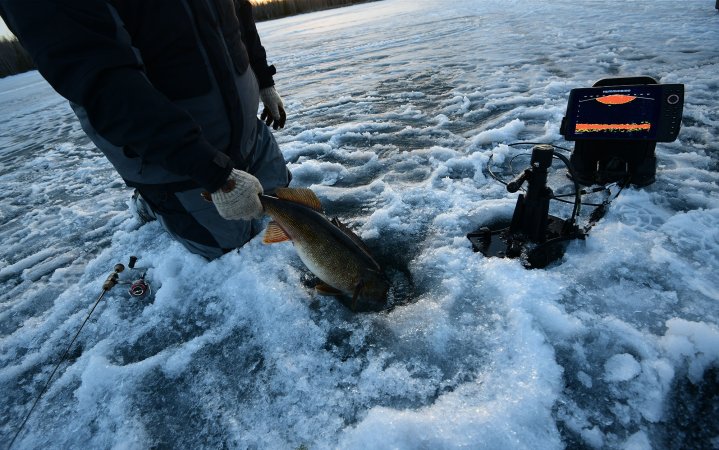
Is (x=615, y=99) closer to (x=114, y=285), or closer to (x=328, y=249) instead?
(x=328, y=249)

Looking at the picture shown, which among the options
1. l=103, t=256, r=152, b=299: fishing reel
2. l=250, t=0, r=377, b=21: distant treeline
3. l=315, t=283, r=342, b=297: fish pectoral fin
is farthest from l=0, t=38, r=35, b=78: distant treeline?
l=315, t=283, r=342, b=297: fish pectoral fin

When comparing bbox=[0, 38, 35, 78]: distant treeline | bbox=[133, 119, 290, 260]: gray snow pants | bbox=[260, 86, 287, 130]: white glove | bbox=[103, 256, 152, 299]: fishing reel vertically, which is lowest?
bbox=[103, 256, 152, 299]: fishing reel

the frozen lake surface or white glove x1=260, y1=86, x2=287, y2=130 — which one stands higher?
white glove x1=260, y1=86, x2=287, y2=130

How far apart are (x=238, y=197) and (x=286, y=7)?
27370mm

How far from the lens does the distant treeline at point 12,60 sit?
17.8m

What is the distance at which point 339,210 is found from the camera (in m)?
3.28

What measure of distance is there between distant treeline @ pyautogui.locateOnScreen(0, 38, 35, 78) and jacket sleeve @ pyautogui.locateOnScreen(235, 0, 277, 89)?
73.6 ft

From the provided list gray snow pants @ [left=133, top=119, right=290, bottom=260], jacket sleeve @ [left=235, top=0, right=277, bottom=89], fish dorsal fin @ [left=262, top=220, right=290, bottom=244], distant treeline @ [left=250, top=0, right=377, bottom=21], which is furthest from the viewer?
distant treeline @ [left=250, top=0, right=377, bottom=21]

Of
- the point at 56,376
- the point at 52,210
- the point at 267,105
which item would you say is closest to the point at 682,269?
the point at 267,105

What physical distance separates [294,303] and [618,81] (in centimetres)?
283

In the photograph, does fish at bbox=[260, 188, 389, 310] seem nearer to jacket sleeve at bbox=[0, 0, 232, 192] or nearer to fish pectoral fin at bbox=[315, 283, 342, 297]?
fish pectoral fin at bbox=[315, 283, 342, 297]

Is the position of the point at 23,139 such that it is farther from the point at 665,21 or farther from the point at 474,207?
the point at 665,21

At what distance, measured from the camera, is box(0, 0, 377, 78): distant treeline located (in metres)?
17.9

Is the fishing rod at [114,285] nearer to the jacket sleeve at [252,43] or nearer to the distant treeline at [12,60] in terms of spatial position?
the jacket sleeve at [252,43]
